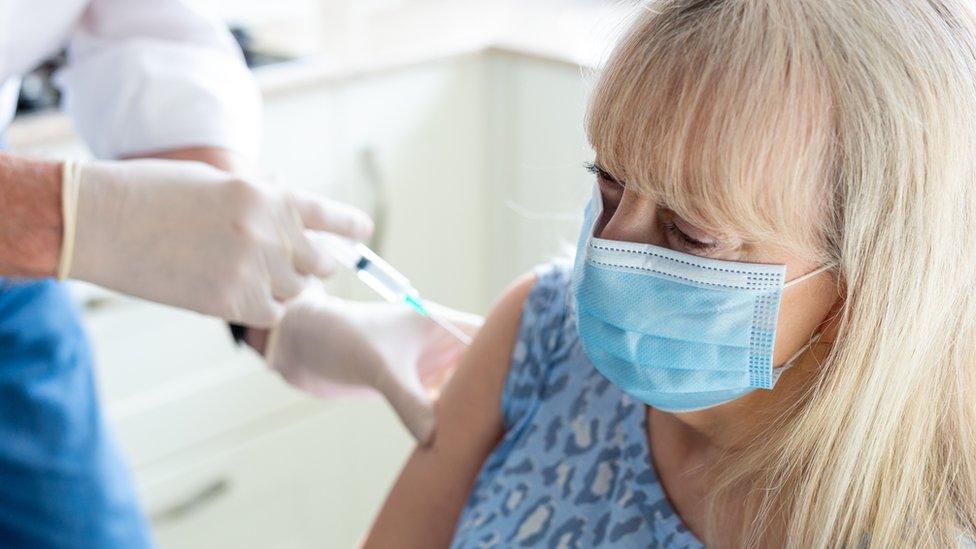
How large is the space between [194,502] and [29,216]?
1.28 m

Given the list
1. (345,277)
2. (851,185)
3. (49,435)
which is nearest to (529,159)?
(345,277)

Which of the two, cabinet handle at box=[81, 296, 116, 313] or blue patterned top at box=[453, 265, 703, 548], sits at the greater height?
blue patterned top at box=[453, 265, 703, 548]

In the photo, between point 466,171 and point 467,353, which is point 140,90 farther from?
point 466,171

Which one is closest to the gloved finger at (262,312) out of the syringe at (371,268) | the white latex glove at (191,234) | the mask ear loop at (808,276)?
the white latex glove at (191,234)

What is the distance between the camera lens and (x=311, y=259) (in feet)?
3.98

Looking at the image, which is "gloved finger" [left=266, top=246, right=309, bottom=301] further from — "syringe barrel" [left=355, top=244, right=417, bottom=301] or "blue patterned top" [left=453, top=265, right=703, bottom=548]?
"blue patterned top" [left=453, top=265, right=703, bottom=548]

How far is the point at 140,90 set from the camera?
4.45 ft

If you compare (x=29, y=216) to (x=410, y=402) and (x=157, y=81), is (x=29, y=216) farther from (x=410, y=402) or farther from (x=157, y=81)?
(x=410, y=402)

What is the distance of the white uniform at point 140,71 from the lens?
1.35 meters

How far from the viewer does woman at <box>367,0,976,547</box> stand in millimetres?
868

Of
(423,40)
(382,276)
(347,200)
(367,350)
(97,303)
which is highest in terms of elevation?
(423,40)

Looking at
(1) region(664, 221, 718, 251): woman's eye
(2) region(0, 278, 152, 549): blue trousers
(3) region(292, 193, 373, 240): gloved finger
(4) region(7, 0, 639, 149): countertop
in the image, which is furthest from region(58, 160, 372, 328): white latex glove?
(4) region(7, 0, 639, 149): countertop

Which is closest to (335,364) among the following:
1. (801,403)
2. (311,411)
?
(801,403)

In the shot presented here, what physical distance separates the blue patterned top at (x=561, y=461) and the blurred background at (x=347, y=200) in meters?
0.86
